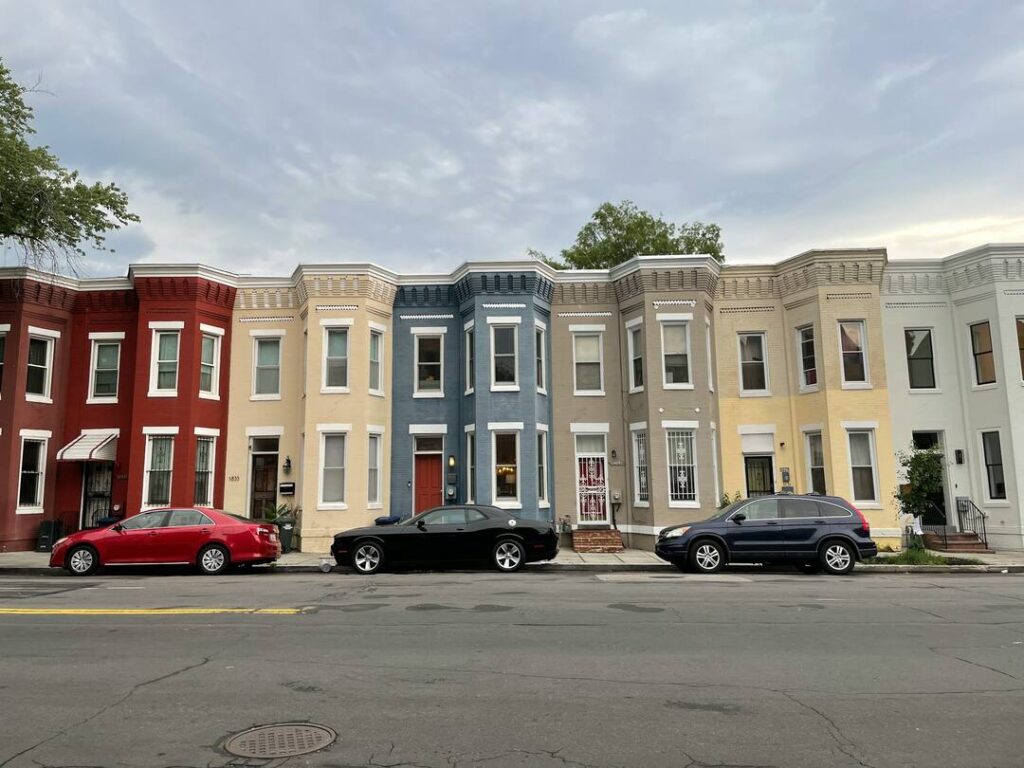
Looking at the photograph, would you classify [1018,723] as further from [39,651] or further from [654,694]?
[39,651]

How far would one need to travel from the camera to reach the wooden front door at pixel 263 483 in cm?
2120

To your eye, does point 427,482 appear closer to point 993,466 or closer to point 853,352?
point 853,352

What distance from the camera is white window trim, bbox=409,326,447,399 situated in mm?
A: 21484

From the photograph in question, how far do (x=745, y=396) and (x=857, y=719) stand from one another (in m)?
16.7

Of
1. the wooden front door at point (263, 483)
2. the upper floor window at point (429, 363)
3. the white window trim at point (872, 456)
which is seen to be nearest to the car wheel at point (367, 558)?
the wooden front door at point (263, 483)

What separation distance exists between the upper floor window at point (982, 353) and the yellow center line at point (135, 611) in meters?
19.5

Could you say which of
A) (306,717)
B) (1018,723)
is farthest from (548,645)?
(1018,723)

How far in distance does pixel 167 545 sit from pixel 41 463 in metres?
8.22

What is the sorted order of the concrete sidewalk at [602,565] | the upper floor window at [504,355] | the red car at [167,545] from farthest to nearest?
the upper floor window at [504,355]
the concrete sidewalk at [602,565]
the red car at [167,545]

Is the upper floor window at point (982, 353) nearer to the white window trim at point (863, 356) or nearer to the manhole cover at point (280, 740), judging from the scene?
the white window trim at point (863, 356)

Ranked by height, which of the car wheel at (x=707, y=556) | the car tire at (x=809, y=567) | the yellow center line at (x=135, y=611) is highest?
the car wheel at (x=707, y=556)

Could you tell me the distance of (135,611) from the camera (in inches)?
400

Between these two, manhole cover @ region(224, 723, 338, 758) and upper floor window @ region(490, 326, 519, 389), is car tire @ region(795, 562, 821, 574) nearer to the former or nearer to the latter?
upper floor window @ region(490, 326, 519, 389)

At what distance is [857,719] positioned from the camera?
539cm
